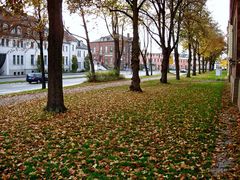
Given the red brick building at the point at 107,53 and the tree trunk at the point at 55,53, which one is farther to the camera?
the red brick building at the point at 107,53

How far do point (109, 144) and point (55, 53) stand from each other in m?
6.03

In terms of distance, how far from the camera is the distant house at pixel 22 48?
27.0 metres

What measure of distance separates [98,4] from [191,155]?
1744 cm

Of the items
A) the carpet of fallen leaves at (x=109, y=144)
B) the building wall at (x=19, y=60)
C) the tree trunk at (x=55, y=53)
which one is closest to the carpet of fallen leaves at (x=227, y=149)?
the carpet of fallen leaves at (x=109, y=144)

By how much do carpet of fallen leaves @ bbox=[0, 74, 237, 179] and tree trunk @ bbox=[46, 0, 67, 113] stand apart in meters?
0.60

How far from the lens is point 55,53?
42.1 ft

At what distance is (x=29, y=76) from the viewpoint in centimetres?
4369

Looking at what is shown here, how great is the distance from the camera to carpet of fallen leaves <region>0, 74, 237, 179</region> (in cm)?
608

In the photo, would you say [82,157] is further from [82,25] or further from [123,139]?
[82,25]

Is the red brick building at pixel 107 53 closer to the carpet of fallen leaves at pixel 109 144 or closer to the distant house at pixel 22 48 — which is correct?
the distant house at pixel 22 48

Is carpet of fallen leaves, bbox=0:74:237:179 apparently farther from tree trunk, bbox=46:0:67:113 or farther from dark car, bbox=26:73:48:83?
dark car, bbox=26:73:48:83

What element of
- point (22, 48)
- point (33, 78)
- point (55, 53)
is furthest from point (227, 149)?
point (22, 48)

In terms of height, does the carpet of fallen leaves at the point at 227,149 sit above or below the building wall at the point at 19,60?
below

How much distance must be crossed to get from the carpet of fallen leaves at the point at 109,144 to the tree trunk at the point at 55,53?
60cm
